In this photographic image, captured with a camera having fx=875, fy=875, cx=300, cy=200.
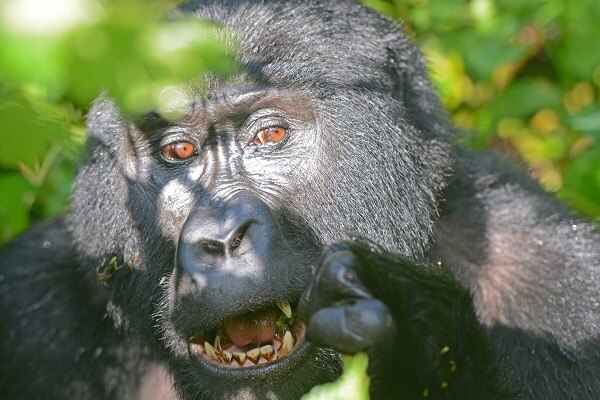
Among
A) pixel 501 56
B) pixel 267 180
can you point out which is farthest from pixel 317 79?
pixel 501 56

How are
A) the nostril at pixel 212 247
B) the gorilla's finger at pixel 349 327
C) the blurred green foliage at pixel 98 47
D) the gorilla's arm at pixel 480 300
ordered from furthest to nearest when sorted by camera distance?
the nostril at pixel 212 247 < the gorilla's arm at pixel 480 300 < the gorilla's finger at pixel 349 327 < the blurred green foliage at pixel 98 47

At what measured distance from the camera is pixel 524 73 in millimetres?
6898

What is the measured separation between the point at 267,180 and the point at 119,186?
67cm

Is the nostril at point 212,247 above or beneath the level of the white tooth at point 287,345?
above

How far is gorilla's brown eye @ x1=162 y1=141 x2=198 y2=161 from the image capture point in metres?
3.39

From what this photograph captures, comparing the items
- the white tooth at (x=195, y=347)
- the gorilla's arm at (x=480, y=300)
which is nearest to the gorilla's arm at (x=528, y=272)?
the gorilla's arm at (x=480, y=300)

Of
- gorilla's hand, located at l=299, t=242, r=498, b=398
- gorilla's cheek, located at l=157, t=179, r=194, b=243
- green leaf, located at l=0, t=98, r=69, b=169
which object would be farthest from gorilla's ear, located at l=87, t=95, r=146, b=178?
green leaf, located at l=0, t=98, r=69, b=169

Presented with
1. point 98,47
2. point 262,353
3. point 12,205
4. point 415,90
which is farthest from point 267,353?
point 12,205

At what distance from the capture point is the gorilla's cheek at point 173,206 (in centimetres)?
324

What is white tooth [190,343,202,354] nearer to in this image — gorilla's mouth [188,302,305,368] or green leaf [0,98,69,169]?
gorilla's mouth [188,302,305,368]

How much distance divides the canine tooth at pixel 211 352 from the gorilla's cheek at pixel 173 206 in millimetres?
468

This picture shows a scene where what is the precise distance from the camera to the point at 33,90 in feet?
14.3

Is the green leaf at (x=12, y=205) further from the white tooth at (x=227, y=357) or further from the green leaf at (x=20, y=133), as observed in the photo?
the green leaf at (x=20, y=133)

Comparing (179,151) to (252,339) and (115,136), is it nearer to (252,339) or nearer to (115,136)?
(115,136)
